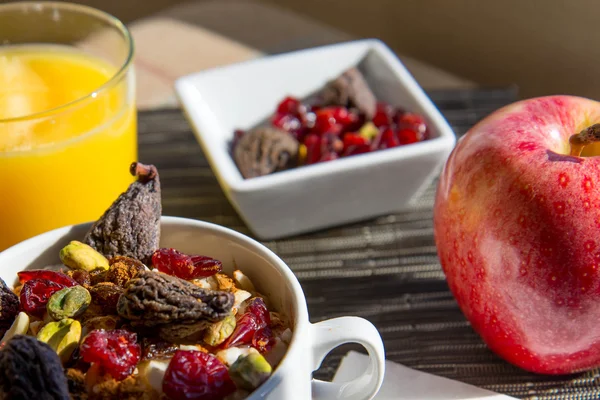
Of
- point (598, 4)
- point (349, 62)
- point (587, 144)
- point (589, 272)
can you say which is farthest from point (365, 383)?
point (598, 4)

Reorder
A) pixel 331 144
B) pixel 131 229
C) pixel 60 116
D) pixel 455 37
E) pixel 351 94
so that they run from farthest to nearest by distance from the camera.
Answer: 1. pixel 455 37
2. pixel 351 94
3. pixel 331 144
4. pixel 60 116
5. pixel 131 229

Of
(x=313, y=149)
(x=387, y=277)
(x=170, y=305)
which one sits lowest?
(x=387, y=277)

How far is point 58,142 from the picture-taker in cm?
102

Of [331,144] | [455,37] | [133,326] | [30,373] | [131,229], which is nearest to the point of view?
[30,373]

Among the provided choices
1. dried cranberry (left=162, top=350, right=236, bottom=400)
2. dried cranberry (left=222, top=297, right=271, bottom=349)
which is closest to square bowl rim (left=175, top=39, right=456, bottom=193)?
A: dried cranberry (left=222, top=297, right=271, bottom=349)

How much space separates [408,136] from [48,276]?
70cm

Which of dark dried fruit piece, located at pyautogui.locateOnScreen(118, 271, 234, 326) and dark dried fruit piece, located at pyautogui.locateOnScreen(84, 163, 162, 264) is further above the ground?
dark dried fruit piece, located at pyautogui.locateOnScreen(118, 271, 234, 326)

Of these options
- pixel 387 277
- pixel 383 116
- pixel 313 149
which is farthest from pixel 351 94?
pixel 387 277

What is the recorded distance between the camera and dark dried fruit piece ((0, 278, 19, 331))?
74 cm

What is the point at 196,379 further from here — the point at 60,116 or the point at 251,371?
the point at 60,116

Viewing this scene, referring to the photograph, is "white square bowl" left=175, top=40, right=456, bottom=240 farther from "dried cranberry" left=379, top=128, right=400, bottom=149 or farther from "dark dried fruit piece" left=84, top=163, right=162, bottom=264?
"dark dried fruit piece" left=84, top=163, right=162, bottom=264

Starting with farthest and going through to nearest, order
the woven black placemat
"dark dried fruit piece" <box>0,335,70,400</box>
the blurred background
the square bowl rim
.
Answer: the blurred background → the square bowl rim → the woven black placemat → "dark dried fruit piece" <box>0,335,70,400</box>

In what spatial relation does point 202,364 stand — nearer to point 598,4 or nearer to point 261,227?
point 261,227

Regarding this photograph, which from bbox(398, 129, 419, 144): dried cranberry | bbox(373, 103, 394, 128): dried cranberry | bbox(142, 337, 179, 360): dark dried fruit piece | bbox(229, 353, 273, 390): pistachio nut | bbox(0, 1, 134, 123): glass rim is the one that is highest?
bbox(0, 1, 134, 123): glass rim
